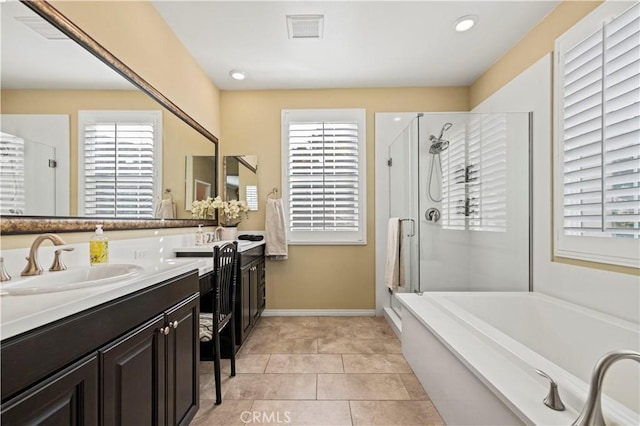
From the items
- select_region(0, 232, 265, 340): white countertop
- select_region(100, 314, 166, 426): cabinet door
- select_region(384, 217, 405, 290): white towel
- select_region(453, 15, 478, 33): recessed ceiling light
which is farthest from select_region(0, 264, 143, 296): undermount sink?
select_region(453, 15, 478, 33): recessed ceiling light

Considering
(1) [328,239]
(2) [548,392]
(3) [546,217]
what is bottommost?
(2) [548,392]

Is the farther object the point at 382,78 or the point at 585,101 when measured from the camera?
the point at 382,78

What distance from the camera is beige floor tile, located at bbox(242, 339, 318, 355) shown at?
95.0 inches

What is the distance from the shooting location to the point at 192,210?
258 centimetres

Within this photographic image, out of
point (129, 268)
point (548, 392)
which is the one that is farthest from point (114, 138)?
point (548, 392)

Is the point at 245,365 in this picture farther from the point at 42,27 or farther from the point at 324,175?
the point at 42,27

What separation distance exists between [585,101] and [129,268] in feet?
8.85

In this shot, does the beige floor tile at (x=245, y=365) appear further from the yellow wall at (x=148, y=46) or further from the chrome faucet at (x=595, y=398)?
the yellow wall at (x=148, y=46)

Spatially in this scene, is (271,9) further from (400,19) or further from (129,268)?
(129,268)

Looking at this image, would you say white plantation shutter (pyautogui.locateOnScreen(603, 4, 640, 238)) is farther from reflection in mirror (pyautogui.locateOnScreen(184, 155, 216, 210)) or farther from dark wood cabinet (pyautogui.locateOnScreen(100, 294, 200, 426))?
reflection in mirror (pyautogui.locateOnScreen(184, 155, 216, 210))

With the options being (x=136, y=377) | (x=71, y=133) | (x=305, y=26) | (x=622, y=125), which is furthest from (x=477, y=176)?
(x=71, y=133)

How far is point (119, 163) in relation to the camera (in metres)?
1.65

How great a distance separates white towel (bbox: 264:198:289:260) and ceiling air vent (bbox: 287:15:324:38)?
1.64 meters

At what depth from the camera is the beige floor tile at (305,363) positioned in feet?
6.94
